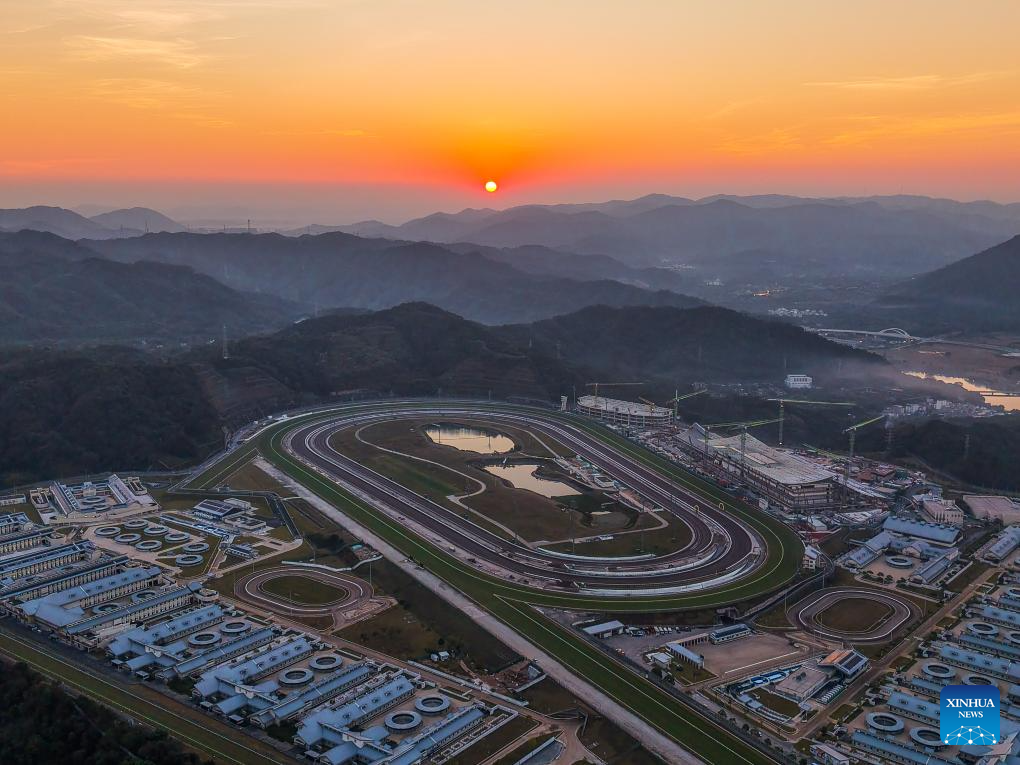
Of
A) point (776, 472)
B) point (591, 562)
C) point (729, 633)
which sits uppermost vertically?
point (776, 472)

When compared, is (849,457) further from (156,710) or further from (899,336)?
(899,336)

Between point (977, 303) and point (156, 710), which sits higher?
point (977, 303)

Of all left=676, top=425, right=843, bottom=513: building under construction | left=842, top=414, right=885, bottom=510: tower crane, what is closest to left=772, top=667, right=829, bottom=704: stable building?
left=676, top=425, right=843, bottom=513: building under construction

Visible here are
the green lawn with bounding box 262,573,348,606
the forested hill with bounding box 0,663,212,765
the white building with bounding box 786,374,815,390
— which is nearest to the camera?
the forested hill with bounding box 0,663,212,765

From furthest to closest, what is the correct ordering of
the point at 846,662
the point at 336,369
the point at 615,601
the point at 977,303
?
the point at 977,303 < the point at 336,369 < the point at 615,601 < the point at 846,662

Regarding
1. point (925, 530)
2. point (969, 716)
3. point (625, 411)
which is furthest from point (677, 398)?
point (969, 716)

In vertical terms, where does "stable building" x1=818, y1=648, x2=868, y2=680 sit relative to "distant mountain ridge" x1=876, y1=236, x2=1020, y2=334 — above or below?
below

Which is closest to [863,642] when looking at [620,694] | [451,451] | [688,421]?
[620,694]

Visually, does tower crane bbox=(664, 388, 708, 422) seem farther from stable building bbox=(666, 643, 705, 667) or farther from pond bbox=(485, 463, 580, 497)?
stable building bbox=(666, 643, 705, 667)
